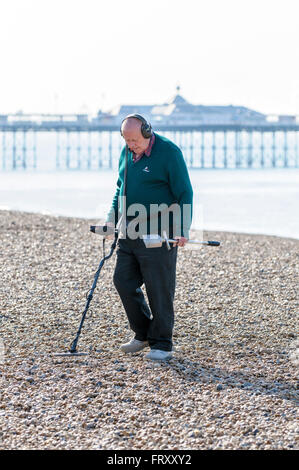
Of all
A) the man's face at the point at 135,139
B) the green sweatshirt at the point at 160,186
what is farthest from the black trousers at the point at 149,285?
the man's face at the point at 135,139

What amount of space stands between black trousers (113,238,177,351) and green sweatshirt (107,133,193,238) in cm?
14

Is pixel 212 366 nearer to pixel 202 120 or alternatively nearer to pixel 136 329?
pixel 136 329

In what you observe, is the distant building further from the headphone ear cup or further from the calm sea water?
the headphone ear cup

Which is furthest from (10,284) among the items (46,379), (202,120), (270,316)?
(202,120)

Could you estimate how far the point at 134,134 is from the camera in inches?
166

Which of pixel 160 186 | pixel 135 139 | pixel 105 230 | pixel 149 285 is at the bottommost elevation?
pixel 149 285

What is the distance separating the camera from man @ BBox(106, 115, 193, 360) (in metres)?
4.29

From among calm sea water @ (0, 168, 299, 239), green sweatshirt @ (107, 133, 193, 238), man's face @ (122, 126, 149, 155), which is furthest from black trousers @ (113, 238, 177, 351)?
calm sea water @ (0, 168, 299, 239)

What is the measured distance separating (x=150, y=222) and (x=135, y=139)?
0.50m

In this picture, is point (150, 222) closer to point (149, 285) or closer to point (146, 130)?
point (149, 285)

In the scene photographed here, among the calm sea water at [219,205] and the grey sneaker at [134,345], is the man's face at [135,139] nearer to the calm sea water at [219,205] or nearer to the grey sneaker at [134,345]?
the grey sneaker at [134,345]

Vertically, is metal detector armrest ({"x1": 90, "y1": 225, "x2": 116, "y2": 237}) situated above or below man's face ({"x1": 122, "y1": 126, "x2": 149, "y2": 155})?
below

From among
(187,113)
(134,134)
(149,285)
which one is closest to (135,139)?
(134,134)

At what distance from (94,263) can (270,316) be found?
10.2 ft
